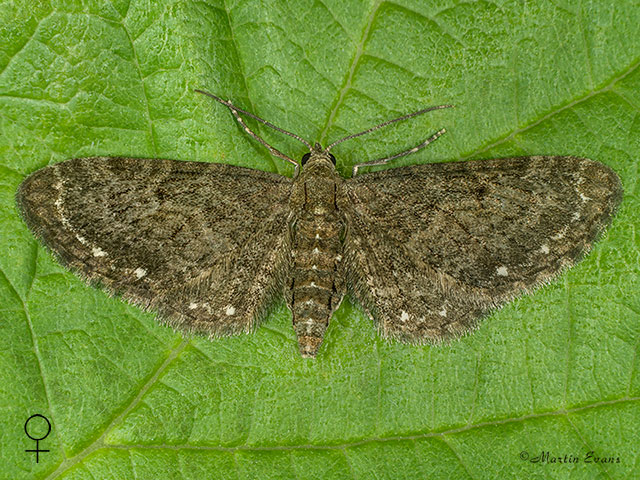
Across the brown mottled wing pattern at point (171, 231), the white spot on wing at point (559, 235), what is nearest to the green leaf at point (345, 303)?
the brown mottled wing pattern at point (171, 231)

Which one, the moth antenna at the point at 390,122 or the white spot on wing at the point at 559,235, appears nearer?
the white spot on wing at the point at 559,235

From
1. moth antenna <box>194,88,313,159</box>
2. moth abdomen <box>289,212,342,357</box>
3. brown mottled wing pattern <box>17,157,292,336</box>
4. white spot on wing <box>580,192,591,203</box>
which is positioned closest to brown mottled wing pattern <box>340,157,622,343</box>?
white spot on wing <box>580,192,591,203</box>

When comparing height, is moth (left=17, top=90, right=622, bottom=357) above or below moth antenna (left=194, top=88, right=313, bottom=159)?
below

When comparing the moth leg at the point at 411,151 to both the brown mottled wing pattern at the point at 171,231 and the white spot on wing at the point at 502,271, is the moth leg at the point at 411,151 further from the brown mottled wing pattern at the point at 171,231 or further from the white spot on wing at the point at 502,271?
the white spot on wing at the point at 502,271

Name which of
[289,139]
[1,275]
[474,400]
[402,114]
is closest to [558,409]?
[474,400]

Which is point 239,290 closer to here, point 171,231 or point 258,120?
point 171,231

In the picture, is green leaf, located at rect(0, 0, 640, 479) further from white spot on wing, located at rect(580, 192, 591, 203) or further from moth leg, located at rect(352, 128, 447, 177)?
white spot on wing, located at rect(580, 192, 591, 203)

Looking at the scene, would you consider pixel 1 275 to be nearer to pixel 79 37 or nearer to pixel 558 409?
pixel 79 37

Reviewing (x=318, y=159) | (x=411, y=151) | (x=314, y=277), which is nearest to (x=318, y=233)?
(x=314, y=277)
